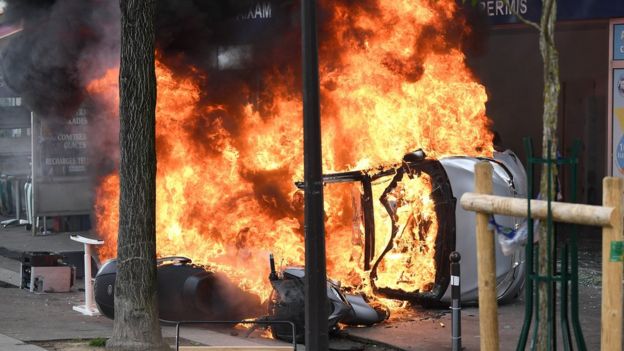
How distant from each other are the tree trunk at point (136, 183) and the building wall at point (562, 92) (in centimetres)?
965

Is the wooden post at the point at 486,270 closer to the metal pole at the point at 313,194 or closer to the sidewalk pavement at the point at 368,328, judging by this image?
the metal pole at the point at 313,194

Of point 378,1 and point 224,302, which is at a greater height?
point 378,1

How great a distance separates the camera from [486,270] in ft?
22.4

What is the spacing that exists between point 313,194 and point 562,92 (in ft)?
39.8

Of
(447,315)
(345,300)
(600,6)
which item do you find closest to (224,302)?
(345,300)

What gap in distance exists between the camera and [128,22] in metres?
9.44

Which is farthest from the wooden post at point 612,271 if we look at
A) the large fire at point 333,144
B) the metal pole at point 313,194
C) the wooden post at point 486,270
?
the large fire at point 333,144

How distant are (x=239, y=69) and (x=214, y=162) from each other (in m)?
1.71

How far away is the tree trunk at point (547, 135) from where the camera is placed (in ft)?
21.4

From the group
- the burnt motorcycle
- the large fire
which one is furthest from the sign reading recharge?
the burnt motorcycle

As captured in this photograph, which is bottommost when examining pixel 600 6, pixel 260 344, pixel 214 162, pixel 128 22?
pixel 260 344

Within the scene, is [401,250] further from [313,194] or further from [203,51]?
[203,51]

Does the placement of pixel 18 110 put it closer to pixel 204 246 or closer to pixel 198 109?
pixel 198 109

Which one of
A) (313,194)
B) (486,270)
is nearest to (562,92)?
(313,194)
